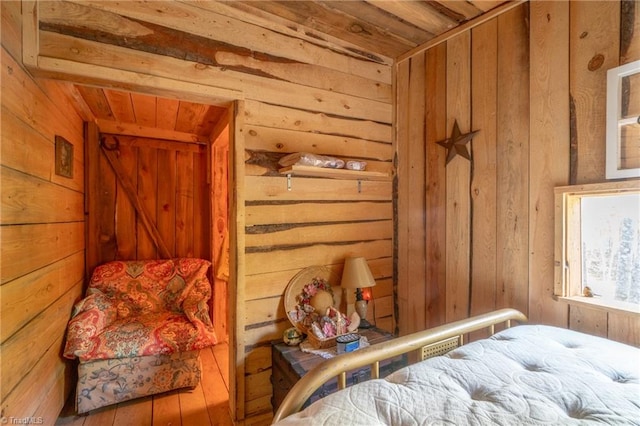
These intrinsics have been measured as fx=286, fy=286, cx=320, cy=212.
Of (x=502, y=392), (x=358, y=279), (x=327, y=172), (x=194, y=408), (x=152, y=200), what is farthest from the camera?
(x=152, y=200)

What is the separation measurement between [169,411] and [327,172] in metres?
1.95

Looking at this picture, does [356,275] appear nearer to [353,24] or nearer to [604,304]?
[604,304]

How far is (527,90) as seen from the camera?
1.54m

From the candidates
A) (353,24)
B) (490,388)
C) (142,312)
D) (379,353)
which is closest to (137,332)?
(142,312)

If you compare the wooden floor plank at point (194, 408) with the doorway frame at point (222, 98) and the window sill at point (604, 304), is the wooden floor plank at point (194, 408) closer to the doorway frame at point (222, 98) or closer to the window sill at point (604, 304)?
the doorway frame at point (222, 98)

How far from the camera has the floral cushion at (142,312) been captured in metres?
1.94

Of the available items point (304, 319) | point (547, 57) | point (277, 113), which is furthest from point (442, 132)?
point (304, 319)

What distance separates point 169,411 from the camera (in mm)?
1959

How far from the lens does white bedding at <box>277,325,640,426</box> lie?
0.71 m

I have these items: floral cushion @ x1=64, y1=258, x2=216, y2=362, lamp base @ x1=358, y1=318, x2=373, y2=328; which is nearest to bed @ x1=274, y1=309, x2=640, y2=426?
lamp base @ x1=358, y1=318, x2=373, y2=328

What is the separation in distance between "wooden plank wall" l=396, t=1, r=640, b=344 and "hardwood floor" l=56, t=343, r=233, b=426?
148 cm

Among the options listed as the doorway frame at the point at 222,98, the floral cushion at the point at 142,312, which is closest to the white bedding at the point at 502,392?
the doorway frame at the point at 222,98

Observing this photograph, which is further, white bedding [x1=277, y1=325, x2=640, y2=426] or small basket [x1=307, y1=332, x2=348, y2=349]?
small basket [x1=307, y1=332, x2=348, y2=349]

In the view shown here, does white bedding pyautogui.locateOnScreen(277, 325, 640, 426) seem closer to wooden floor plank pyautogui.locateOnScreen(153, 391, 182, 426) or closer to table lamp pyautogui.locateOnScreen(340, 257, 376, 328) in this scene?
table lamp pyautogui.locateOnScreen(340, 257, 376, 328)
